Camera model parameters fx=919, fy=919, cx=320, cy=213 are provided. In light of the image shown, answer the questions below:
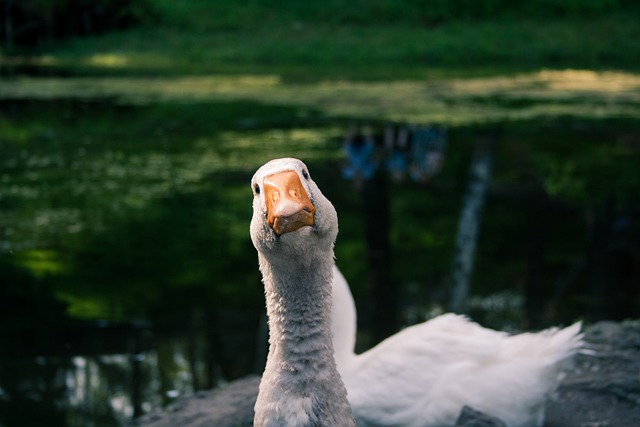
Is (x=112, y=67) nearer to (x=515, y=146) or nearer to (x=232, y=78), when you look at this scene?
(x=232, y=78)

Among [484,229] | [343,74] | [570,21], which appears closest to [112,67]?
[343,74]

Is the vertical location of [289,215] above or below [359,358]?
above

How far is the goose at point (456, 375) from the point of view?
401 cm

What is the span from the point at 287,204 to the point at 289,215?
1.1 inches

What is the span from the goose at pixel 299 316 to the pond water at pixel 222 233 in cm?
263

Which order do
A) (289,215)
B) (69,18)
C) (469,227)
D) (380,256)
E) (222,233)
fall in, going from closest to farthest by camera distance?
(289,215) < (380,256) < (222,233) < (469,227) < (69,18)

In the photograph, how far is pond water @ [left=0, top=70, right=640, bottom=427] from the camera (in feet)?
18.8

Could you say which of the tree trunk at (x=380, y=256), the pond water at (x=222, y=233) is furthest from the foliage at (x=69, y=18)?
the tree trunk at (x=380, y=256)

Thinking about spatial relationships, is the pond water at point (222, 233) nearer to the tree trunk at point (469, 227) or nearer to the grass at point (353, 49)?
the tree trunk at point (469, 227)

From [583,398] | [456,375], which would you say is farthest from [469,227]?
[456,375]

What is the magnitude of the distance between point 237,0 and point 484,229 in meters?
28.8

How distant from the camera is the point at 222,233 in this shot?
8.43 meters

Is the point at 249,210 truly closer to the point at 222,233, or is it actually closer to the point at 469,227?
the point at 222,233

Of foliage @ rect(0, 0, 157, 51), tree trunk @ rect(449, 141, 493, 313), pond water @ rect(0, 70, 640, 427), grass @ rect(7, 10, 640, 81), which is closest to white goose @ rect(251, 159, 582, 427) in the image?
pond water @ rect(0, 70, 640, 427)
